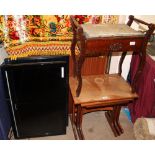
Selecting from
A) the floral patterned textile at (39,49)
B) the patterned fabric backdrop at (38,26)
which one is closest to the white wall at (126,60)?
the patterned fabric backdrop at (38,26)

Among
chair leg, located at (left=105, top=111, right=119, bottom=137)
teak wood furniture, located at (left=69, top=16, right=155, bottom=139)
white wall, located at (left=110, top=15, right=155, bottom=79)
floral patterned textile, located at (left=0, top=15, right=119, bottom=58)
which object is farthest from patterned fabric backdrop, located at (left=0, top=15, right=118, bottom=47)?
chair leg, located at (left=105, top=111, right=119, bottom=137)

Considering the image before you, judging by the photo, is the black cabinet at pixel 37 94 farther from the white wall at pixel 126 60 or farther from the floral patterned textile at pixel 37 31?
the white wall at pixel 126 60

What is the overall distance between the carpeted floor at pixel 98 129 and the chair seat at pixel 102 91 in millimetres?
499

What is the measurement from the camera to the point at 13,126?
1.98 metres

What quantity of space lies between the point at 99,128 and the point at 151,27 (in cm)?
126

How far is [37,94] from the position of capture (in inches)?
71.3

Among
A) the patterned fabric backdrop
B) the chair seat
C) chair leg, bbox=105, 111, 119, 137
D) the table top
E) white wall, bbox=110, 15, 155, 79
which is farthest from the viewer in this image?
chair leg, bbox=105, 111, 119, 137

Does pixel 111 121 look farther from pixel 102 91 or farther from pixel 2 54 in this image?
pixel 2 54

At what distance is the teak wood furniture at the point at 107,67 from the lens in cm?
148

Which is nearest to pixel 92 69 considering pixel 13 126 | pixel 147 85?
pixel 147 85

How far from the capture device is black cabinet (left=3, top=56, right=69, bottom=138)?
168 centimetres

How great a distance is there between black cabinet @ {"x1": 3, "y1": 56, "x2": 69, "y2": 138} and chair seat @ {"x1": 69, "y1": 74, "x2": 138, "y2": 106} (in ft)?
0.64

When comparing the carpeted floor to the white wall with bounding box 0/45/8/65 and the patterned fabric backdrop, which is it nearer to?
the white wall with bounding box 0/45/8/65
